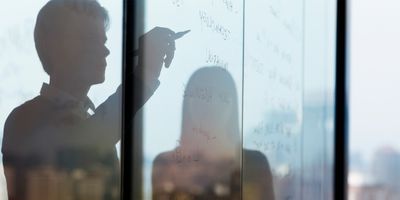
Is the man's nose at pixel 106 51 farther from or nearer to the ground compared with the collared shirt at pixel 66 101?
farther from the ground

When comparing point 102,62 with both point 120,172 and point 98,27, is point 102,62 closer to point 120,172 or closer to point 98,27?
point 98,27

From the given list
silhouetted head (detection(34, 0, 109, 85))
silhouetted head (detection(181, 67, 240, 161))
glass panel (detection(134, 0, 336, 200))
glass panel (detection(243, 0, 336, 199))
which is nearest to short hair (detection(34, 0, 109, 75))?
silhouetted head (detection(34, 0, 109, 85))

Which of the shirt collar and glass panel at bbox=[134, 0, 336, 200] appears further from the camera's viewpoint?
glass panel at bbox=[134, 0, 336, 200]

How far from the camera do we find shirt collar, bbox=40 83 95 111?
1.07 meters

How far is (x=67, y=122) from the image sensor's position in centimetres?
113

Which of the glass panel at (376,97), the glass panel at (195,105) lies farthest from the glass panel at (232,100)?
the glass panel at (376,97)

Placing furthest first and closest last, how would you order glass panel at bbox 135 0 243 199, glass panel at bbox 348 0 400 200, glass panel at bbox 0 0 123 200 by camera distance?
glass panel at bbox 348 0 400 200 < glass panel at bbox 135 0 243 199 < glass panel at bbox 0 0 123 200

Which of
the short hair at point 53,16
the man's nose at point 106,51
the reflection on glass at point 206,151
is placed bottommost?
the reflection on glass at point 206,151

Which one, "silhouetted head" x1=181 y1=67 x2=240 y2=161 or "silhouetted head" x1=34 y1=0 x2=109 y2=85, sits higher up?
"silhouetted head" x1=34 y1=0 x2=109 y2=85

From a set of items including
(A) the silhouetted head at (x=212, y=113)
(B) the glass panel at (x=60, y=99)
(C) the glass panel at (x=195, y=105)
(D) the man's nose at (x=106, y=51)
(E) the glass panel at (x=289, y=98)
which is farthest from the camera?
(E) the glass panel at (x=289, y=98)

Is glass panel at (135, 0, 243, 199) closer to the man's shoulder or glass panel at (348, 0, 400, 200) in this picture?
the man's shoulder

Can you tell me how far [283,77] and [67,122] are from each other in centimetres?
118

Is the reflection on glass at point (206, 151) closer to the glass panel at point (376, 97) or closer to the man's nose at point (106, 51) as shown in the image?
the man's nose at point (106, 51)

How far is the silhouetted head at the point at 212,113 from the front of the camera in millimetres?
1473
